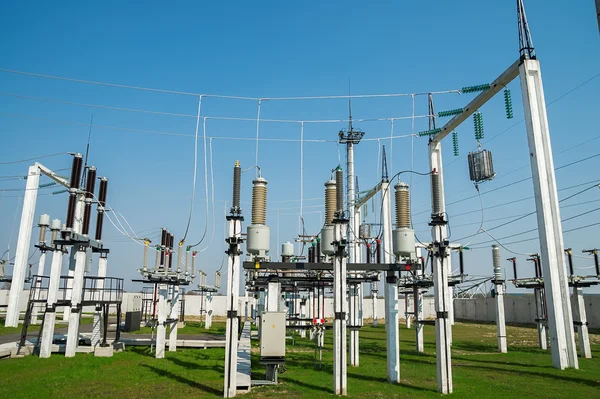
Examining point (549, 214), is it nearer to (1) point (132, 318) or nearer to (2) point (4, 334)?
(1) point (132, 318)

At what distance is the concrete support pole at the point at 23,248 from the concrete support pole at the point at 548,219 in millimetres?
37149

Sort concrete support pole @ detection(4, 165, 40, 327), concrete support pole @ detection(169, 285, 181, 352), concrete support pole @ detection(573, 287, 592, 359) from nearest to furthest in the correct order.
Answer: concrete support pole @ detection(169, 285, 181, 352) < concrete support pole @ detection(573, 287, 592, 359) < concrete support pole @ detection(4, 165, 40, 327)

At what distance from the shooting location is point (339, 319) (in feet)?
44.5

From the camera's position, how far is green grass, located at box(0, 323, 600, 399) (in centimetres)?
1368

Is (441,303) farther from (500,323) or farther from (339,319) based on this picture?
(500,323)

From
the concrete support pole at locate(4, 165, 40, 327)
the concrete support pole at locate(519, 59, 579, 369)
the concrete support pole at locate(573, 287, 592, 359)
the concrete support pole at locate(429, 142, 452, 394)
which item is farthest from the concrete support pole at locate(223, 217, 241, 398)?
the concrete support pole at locate(4, 165, 40, 327)

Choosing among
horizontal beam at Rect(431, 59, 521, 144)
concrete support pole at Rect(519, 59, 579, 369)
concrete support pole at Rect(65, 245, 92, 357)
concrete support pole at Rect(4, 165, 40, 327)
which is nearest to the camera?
concrete support pole at Rect(519, 59, 579, 369)

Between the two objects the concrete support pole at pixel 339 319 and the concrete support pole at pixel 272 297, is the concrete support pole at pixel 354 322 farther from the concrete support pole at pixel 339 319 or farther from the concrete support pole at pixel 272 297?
the concrete support pole at pixel 339 319

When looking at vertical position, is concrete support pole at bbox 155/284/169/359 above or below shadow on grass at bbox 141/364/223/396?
above

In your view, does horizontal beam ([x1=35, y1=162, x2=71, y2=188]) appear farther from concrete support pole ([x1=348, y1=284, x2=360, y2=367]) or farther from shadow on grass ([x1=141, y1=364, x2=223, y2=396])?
concrete support pole ([x1=348, y1=284, x2=360, y2=367])

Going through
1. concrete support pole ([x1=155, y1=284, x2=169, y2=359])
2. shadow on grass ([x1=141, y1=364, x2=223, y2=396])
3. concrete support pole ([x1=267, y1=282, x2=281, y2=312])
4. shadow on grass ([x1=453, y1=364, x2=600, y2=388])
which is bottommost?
shadow on grass ([x1=453, y1=364, x2=600, y2=388])

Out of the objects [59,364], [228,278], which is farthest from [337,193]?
[59,364]

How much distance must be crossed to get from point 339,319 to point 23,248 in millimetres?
33277

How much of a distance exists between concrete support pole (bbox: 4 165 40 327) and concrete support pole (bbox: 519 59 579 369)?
37149 millimetres
